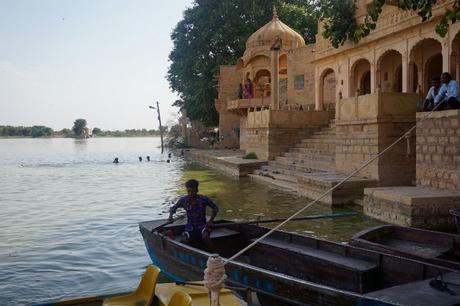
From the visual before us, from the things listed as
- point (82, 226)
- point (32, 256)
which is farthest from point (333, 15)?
point (32, 256)

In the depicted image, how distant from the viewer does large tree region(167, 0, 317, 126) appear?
35.4 meters

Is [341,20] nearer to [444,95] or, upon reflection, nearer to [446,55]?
[446,55]

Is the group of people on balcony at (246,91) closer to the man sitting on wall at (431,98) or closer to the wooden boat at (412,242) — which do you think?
the man sitting on wall at (431,98)

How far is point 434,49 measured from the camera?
16.8 meters

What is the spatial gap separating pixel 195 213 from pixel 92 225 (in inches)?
217

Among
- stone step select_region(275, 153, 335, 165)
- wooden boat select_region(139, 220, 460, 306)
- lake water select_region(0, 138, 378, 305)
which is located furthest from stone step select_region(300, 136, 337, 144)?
wooden boat select_region(139, 220, 460, 306)

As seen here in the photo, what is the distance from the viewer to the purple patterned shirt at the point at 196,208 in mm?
7070

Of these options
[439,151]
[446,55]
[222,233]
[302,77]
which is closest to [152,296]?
[222,233]

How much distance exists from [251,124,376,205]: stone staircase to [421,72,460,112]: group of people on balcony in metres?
2.56

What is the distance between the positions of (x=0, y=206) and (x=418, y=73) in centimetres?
1504

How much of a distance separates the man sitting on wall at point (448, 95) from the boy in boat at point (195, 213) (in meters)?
6.25

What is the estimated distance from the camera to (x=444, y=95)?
10.8 metres

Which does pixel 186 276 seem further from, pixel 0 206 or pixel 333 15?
pixel 333 15

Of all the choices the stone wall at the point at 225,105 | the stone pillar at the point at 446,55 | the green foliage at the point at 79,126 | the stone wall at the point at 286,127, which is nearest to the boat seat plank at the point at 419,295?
the stone pillar at the point at 446,55
